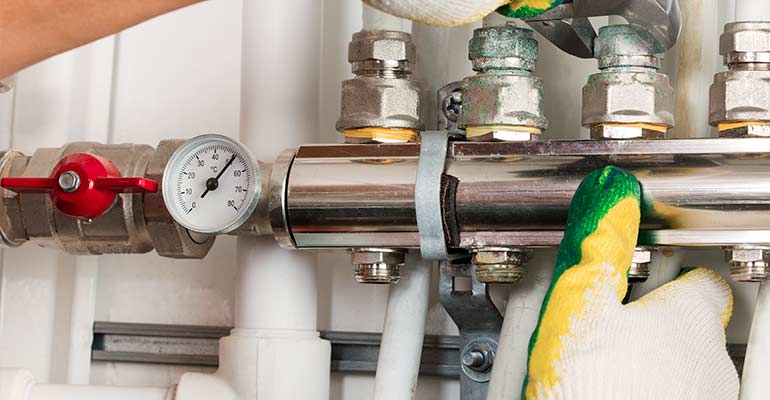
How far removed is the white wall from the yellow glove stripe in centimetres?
26

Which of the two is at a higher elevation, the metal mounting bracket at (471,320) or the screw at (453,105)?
the screw at (453,105)

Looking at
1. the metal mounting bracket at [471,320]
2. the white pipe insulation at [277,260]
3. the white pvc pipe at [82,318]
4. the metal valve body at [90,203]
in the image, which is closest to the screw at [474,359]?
the metal mounting bracket at [471,320]

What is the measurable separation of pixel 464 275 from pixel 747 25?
0.26m

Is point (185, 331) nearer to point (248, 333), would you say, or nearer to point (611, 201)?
point (248, 333)

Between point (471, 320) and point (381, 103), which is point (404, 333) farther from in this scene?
point (381, 103)

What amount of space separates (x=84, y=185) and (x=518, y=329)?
0.32 metres

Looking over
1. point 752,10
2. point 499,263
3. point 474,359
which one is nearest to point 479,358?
point 474,359

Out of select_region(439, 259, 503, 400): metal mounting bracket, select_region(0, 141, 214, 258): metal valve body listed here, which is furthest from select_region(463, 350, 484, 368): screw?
select_region(0, 141, 214, 258): metal valve body

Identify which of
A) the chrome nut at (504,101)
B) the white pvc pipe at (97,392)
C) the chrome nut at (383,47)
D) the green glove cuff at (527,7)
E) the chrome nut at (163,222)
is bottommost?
the white pvc pipe at (97,392)

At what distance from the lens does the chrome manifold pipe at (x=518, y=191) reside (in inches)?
27.2

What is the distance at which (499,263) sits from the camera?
2.41 ft

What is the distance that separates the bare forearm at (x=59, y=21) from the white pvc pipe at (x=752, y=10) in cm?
38

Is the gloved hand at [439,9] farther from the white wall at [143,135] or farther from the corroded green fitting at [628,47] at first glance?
the white wall at [143,135]

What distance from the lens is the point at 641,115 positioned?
72 cm
